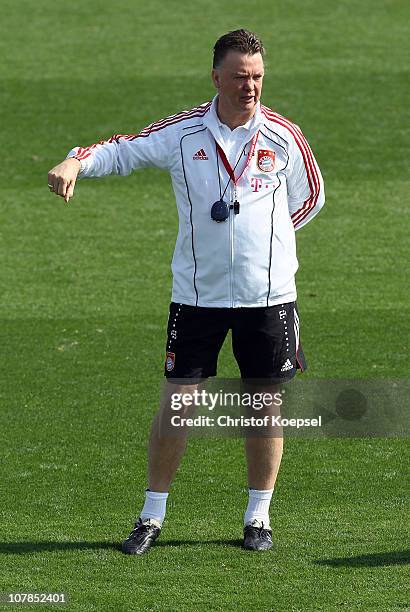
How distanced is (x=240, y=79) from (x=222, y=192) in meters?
0.42

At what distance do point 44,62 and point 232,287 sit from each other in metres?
10.8

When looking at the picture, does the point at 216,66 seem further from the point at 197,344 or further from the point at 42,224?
the point at 42,224

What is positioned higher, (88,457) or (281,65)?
(281,65)

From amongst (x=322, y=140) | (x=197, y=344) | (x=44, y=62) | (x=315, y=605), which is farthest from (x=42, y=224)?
(x=315, y=605)

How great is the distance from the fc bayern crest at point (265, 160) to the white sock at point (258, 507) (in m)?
1.27

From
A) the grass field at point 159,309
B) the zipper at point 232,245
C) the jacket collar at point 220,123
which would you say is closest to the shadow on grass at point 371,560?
the grass field at point 159,309

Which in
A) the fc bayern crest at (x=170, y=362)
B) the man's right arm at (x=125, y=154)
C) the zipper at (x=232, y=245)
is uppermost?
the man's right arm at (x=125, y=154)

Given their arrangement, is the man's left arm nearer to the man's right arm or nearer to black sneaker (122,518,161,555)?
the man's right arm

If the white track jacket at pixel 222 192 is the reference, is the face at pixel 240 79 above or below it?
above

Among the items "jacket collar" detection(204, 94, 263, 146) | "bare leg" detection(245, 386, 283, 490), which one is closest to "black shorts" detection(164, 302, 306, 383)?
"bare leg" detection(245, 386, 283, 490)

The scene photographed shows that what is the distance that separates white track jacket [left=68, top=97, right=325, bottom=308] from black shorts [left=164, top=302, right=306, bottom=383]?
1.8 inches

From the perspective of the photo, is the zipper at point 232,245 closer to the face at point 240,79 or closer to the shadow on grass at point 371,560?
the face at point 240,79

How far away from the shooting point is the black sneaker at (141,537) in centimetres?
534

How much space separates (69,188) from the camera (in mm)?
4980
